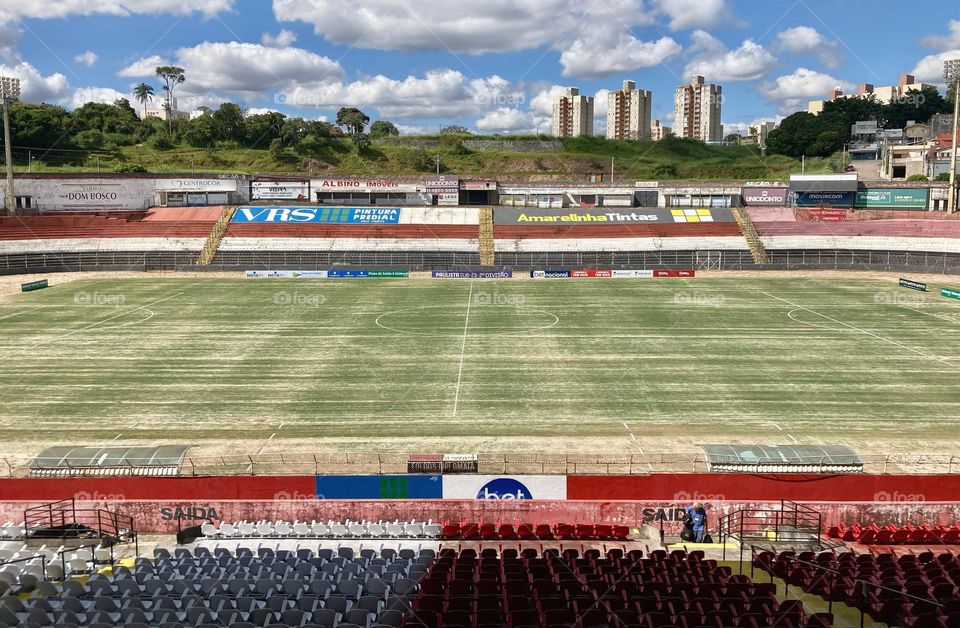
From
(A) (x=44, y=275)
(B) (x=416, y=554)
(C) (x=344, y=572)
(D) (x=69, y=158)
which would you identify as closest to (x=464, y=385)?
(B) (x=416, y=554)

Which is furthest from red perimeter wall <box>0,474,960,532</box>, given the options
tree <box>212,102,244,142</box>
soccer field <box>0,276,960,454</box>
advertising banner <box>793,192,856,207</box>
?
tree <box>212,102,244,142</box>

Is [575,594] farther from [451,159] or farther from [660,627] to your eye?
[451,159]

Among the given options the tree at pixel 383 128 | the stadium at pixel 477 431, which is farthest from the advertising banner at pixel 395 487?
the tree at pixel 383 128

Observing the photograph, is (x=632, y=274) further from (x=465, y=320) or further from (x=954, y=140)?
(x=954, y=140)

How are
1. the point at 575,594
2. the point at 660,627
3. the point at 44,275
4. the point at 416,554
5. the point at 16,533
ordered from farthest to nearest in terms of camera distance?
the point at 44,275 → the point at 16,533 → the point at 416,554 → the point at 575,594 → the point at 660,627

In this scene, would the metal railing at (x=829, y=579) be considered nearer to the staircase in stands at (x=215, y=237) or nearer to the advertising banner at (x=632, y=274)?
the advertising banner at (x=632, y=274)

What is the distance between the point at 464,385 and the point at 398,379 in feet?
10.6

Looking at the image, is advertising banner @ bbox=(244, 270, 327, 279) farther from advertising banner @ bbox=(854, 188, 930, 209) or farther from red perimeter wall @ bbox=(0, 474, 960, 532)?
advertising banner @ bbox=(854, 188, 930, 209)

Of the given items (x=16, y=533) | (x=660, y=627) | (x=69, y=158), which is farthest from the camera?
(x=69, y=158)

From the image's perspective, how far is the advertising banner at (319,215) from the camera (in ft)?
256

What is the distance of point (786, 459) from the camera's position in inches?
866

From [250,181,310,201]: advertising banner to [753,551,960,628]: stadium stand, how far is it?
248 ft

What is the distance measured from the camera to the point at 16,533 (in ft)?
57.8

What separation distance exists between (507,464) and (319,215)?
60.5 meters
